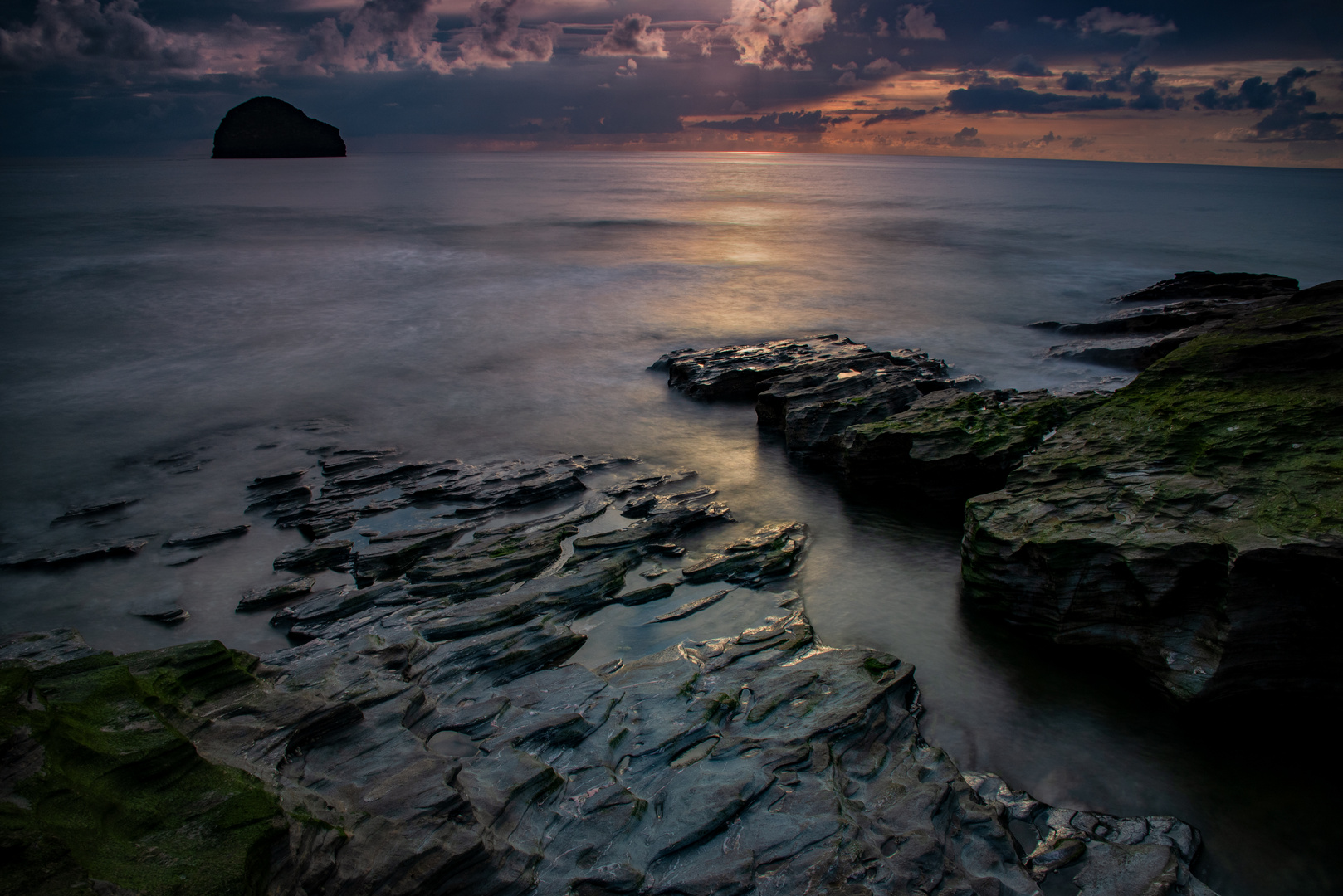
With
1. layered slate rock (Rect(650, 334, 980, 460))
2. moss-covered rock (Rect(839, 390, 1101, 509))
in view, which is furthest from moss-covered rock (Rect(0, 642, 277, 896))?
layered slate rock (Rect(650, 334, 980, 460))

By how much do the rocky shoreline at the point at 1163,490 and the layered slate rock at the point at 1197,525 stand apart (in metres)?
0.02

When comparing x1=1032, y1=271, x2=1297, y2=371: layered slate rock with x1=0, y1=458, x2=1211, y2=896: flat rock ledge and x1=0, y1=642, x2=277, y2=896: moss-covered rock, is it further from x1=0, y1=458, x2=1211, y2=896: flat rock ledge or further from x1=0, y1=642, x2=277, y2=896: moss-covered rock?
x1=0, y1=642, x2=277, y2=896: moss-covered rock

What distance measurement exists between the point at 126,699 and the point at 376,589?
3091 mm

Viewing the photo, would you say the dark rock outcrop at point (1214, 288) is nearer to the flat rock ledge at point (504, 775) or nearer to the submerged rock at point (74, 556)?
the flat rock ledge at point (504, 775)

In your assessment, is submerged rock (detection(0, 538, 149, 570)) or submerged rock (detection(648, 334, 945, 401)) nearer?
submerged rock (detection(0, 538, 149, 570))

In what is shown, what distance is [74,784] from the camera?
13.7 feet

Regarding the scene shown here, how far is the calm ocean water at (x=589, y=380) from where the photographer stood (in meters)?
6.39

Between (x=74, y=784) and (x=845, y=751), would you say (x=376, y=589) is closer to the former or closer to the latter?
(x=74, y=784)

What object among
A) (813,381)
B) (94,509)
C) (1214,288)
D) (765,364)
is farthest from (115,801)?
(1214,288)

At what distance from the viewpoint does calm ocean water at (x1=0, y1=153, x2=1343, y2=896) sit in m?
6.39

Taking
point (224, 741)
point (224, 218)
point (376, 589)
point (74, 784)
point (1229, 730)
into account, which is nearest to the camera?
point (74, 784)

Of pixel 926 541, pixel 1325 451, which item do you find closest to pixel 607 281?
pixel 926 541

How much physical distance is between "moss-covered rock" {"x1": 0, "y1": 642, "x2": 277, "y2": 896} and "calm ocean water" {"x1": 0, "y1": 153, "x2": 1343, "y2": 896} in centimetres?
275

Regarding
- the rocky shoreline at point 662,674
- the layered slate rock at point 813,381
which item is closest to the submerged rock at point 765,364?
the layered slate rock at point 813,381
